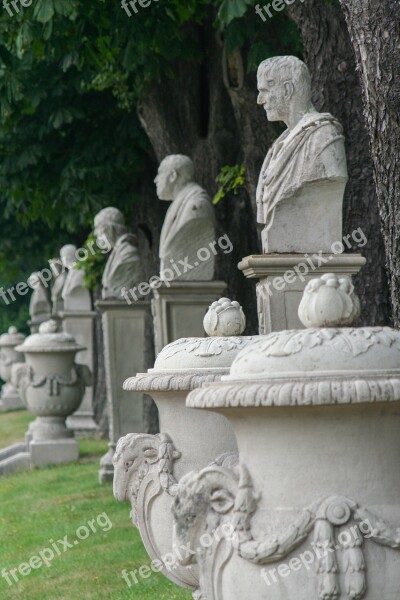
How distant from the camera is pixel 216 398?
372 cm

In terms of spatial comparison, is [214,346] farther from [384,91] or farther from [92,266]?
[92,266]

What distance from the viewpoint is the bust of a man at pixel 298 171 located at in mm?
7293

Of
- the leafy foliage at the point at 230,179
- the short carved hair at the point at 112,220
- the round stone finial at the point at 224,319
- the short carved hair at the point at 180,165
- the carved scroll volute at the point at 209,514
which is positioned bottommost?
the carved scroll volute at the point at 209,514

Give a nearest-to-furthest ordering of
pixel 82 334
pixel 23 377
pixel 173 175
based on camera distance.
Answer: pixel 173 175, pixel 23 377, pixel 82 334

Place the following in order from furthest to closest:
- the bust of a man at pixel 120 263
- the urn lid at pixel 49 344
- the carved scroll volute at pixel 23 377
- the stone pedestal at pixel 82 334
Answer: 1. the stone pedestal at pixel 82 334
2. the carved scroll volute at pixel 23 377
3. the urn lid at pixel 49 344
4. the bust of a man at pixel 120 263

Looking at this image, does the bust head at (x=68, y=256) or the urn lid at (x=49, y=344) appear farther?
the bust head at (x=68, y=256)

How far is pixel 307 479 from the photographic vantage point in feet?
12.2

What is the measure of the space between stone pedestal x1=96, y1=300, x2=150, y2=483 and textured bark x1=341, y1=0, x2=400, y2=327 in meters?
7.39

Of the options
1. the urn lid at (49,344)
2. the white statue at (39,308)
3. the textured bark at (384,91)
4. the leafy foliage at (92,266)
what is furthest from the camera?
the white statue at (39,308)

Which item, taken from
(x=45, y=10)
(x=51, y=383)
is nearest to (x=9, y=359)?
(x=51, y=383)

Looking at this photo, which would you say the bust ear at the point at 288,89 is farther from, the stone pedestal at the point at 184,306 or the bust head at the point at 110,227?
the bust head at the point at 110,227

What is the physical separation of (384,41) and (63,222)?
10694mm

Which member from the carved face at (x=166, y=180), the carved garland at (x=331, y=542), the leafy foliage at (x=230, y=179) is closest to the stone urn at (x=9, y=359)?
the leafy foliage at (x=230, y=179)

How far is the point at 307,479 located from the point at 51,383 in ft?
40.6
